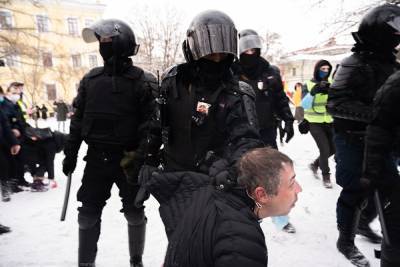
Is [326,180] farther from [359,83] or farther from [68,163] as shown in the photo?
[68,163]

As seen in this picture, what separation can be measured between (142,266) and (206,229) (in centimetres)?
183

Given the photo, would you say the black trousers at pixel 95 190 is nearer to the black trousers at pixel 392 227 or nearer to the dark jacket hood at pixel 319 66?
the black trousers at pixel 392 227

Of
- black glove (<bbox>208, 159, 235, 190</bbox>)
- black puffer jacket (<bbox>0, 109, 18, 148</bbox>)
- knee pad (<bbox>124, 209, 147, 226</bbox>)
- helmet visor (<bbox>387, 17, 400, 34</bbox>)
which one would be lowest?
knee pad (<bbox>124, 209, 147, 226</bbox>)

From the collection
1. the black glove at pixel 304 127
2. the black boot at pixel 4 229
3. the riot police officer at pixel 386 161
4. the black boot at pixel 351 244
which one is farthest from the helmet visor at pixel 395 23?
the black boot at pixel 4 229

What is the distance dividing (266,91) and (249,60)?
1.52ft

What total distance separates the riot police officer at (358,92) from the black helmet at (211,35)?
110cm

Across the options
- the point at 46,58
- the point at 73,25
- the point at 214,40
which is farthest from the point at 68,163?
the point at 73,25

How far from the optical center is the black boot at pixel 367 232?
3111mm

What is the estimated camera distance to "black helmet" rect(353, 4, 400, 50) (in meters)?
2.35

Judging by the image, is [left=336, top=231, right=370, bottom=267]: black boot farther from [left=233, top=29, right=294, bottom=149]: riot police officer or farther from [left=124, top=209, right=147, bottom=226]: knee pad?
[left=124, top=209, right=147, bottom=226]: knee pad

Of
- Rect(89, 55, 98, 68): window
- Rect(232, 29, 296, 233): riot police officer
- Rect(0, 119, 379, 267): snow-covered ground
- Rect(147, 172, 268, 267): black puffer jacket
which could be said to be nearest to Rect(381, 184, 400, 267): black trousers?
A: Rect(0, 119, 379, 267): snow-covered ground

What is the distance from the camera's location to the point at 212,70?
1982 mm

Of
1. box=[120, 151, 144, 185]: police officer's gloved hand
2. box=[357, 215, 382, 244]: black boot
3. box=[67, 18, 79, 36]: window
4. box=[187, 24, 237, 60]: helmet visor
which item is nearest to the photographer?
box=[187, 24, 237, 60]: helmet visor

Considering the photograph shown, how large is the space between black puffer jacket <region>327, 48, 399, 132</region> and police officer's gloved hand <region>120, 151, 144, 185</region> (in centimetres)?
161
